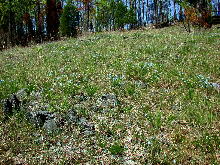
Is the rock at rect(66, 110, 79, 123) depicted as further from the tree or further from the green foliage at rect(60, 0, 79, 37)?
the green foliage at rect(60, 0, 79, 37)

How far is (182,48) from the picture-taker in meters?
20.1

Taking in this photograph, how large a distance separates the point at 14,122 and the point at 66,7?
146 ft

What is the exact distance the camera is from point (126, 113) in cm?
1010

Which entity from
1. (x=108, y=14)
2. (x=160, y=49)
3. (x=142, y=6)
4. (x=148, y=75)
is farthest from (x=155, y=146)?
(x=108, y=14)

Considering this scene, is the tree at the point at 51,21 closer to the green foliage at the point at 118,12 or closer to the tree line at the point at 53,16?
the tree line at the point at 53,16

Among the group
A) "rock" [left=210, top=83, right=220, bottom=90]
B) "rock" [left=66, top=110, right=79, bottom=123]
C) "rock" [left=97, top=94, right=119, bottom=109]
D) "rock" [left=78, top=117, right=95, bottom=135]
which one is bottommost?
"rock" [left=78, top=117, right=95, bottom=135]

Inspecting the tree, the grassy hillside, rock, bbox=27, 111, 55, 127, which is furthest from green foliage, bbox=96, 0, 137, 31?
rock, bbox=27, 111, 55, 127

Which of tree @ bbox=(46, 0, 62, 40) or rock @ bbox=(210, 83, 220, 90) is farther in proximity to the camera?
tree @ bbox=(46, 0, 62, 40)

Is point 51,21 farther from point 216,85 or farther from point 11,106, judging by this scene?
point 216,85

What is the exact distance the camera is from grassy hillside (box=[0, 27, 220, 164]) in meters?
7.82

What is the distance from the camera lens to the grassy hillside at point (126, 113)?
7.82 m

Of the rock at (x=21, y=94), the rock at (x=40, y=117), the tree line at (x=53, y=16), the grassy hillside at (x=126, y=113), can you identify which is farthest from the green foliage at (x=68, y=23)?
the rock at (x=40, y=117)

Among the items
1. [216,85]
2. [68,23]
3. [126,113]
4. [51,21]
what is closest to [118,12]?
[68,23]

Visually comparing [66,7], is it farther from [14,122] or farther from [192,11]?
[14,122]
